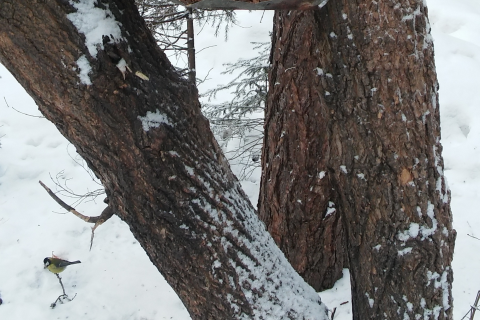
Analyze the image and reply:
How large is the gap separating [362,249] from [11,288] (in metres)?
4.13

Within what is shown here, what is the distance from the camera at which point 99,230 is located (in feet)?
16.5

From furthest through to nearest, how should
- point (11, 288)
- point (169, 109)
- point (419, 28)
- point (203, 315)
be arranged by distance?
point (11, 288) → point (203, 315) → point (419, 28) → point (169, 109)

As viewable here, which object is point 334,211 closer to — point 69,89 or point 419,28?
point 419,28

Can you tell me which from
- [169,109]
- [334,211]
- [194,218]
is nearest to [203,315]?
[194,218]

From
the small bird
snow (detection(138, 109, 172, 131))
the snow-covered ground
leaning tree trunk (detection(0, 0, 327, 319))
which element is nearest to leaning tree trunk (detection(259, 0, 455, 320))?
leaning tree trunk (detection(0, 0, 327, 319))

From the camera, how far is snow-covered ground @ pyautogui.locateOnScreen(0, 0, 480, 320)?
3.82 meters

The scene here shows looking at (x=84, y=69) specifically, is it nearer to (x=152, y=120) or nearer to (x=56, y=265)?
(x=152, y=120)

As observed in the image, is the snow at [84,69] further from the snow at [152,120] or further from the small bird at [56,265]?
the small bird at [56,265]

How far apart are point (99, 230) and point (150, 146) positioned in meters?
4.32

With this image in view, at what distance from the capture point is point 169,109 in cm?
115

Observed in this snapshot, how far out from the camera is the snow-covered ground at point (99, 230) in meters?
3.82

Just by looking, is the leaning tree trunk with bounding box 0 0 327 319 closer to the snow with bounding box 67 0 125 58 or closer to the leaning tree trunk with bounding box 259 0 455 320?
the snow with bounding box 67 0 125 58

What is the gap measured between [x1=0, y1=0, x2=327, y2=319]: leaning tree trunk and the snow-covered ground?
221 cm

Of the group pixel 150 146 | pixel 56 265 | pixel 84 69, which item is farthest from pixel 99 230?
pixel 84 69
